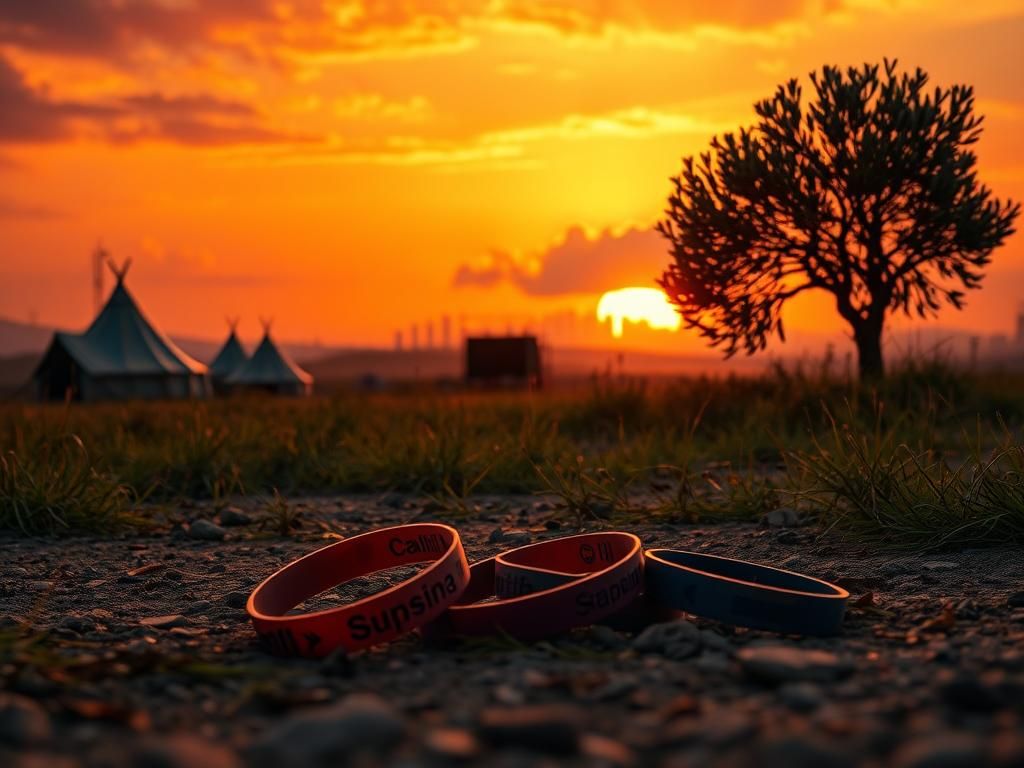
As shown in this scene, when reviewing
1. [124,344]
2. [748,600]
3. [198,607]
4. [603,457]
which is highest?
[124,344]

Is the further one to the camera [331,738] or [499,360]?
[499,360]

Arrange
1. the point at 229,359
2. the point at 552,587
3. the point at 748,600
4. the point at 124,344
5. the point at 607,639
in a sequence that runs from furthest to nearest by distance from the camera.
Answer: the point at 229,359
the point at 124,344
the point at 552,587
the point at 748,600
the point at 607,639

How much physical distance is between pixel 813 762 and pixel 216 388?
4902cm

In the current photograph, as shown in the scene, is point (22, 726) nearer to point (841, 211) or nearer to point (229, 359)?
point (841, 211)

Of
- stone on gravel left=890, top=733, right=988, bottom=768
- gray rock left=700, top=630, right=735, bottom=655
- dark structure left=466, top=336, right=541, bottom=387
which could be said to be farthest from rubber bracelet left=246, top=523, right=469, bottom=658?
dark structure left=466, top=336, right=541, bottom=387

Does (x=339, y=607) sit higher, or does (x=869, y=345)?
(x=869, y=345)

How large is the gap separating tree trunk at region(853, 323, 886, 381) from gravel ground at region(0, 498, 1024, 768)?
1148 centimetres

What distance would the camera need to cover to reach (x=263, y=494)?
8844mm

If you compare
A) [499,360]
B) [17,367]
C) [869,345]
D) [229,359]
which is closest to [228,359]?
[229,359]

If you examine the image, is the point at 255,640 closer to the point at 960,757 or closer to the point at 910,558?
the point at 960,757

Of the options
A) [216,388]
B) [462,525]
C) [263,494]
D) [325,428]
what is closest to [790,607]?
[462,525]

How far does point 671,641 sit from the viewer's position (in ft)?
11.9

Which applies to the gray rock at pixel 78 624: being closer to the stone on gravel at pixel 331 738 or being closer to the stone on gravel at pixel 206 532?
the stone on gravel at pixel 331 738

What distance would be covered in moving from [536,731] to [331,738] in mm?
469
